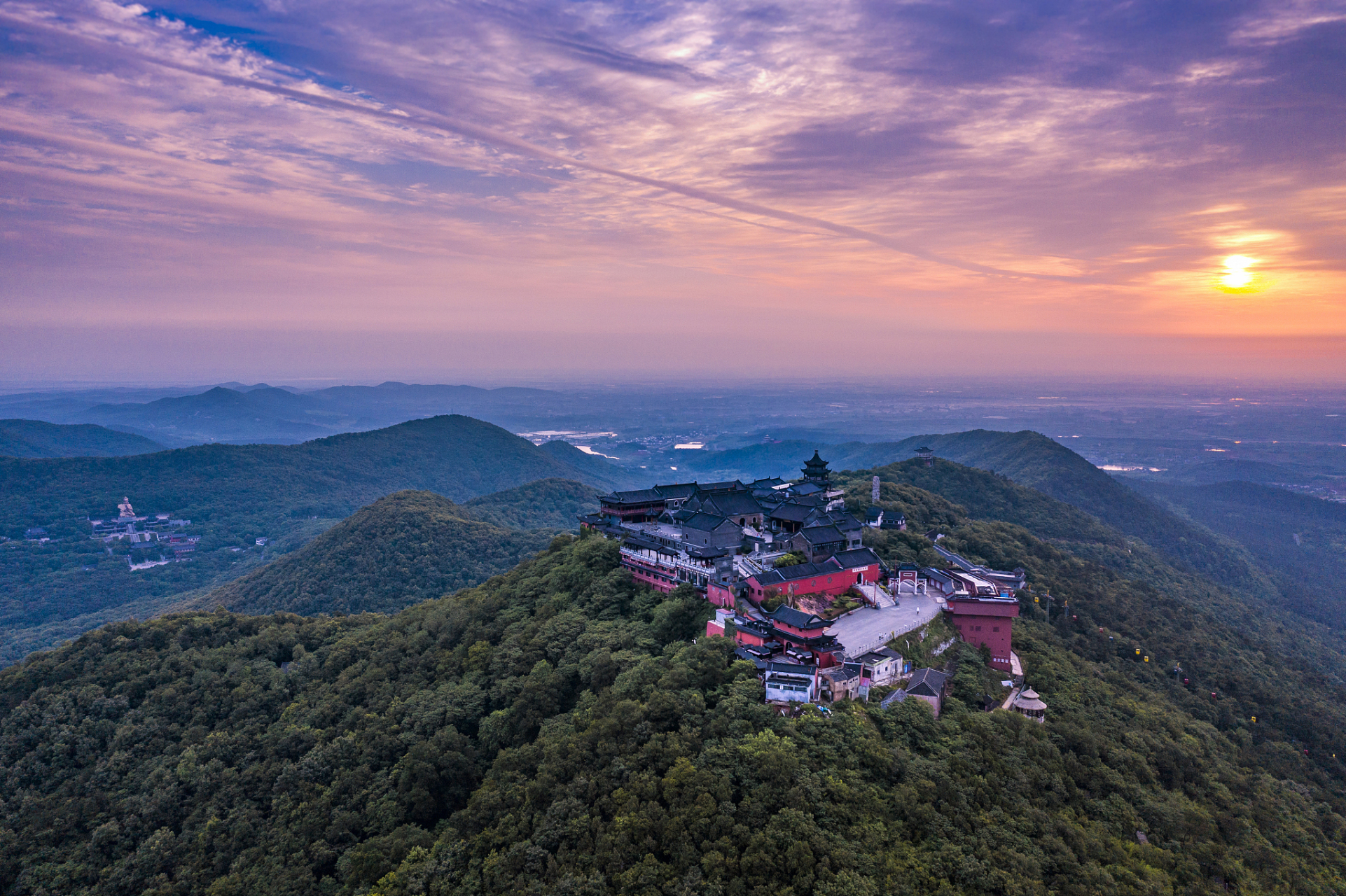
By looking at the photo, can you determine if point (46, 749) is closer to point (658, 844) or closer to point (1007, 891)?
point (658, 844)

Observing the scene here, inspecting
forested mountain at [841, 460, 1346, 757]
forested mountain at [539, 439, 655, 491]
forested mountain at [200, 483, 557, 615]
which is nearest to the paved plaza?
forested mountain at [841, 460, 1346, 757]

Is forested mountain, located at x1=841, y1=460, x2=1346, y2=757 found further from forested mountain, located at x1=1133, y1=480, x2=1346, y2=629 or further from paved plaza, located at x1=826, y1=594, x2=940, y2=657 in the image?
forested mountain, located at x1=1133, y1=480, x2=1346, y2=629

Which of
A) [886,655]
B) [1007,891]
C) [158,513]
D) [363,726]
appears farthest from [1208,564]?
[158,513]

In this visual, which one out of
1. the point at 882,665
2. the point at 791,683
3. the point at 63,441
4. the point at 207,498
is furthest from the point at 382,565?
the point at 63,441

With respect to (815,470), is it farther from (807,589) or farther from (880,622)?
(880,622)

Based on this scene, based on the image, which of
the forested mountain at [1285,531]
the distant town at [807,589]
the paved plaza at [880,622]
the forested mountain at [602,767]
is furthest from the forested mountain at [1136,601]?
the forested mountain at [1285,531]
